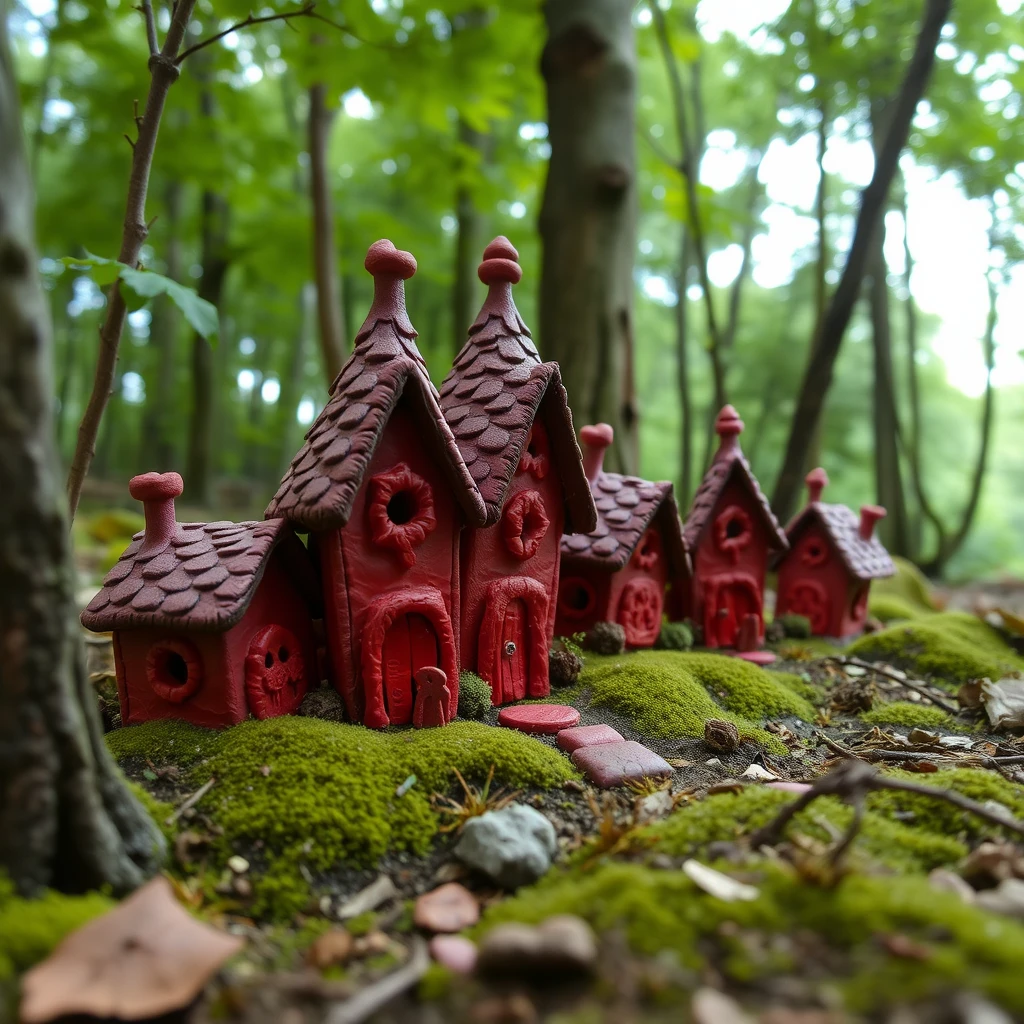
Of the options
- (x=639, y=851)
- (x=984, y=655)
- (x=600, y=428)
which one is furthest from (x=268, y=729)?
(x=984, y=655)

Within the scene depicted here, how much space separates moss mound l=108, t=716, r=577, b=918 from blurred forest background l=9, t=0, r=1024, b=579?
5.67 feet

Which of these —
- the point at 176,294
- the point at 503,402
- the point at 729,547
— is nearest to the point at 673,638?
the point at 729,547

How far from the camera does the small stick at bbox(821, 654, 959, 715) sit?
14.5ft

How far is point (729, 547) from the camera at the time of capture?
553cm

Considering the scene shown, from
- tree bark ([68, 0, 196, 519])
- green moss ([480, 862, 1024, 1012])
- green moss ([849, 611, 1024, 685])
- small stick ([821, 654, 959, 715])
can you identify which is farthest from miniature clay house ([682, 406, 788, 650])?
→ tree bark ([68, 0, 196, 519])

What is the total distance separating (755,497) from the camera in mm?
5629

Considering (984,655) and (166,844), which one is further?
(984,655)

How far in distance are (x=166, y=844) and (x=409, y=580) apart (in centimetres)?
148

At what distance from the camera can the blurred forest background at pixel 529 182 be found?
657 cm

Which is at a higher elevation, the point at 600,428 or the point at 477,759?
the point at 600,428

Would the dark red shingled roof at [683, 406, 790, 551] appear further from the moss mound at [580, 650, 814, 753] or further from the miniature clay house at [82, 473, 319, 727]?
the miniature clay house at [82, 473, 319, 727]

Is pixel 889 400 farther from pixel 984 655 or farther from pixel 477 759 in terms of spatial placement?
pixel 477 759

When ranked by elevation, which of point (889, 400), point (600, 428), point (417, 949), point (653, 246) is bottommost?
point (417, 949)

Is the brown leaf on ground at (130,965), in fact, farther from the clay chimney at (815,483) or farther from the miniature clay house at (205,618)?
the clay chimney at (815,483)
